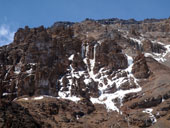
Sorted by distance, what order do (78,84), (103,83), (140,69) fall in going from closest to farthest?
(78,84), (103,83), (140,69)

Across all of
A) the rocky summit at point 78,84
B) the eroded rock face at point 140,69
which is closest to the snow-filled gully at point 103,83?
the rocky summit at point 78,84

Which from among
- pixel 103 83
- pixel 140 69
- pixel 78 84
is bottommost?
pixel 78 84

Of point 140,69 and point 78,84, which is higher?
point 140,69

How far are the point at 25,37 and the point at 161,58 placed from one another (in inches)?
3497

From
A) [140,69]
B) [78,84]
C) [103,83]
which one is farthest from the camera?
[140,69]

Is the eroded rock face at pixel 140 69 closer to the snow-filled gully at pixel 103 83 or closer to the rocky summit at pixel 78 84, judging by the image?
the rocky summit at pixel 78 84

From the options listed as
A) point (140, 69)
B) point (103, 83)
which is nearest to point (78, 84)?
point (103, 83)

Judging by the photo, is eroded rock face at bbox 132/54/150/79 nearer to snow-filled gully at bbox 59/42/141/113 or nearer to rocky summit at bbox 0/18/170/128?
rocky summit at bbox 0/18/170/128

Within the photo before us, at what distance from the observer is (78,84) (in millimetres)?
137750

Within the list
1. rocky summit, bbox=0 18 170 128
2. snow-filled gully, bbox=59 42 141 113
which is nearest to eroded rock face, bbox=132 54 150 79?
rocky summit, bbox=0 18 170 128

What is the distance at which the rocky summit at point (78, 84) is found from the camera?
105 m

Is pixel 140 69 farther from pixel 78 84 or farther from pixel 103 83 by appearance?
pixel 78 84

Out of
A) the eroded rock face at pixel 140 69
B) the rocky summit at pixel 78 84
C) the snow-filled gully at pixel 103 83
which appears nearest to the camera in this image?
the rocky summit at pixel 78 84

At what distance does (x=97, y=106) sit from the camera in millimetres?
124938
